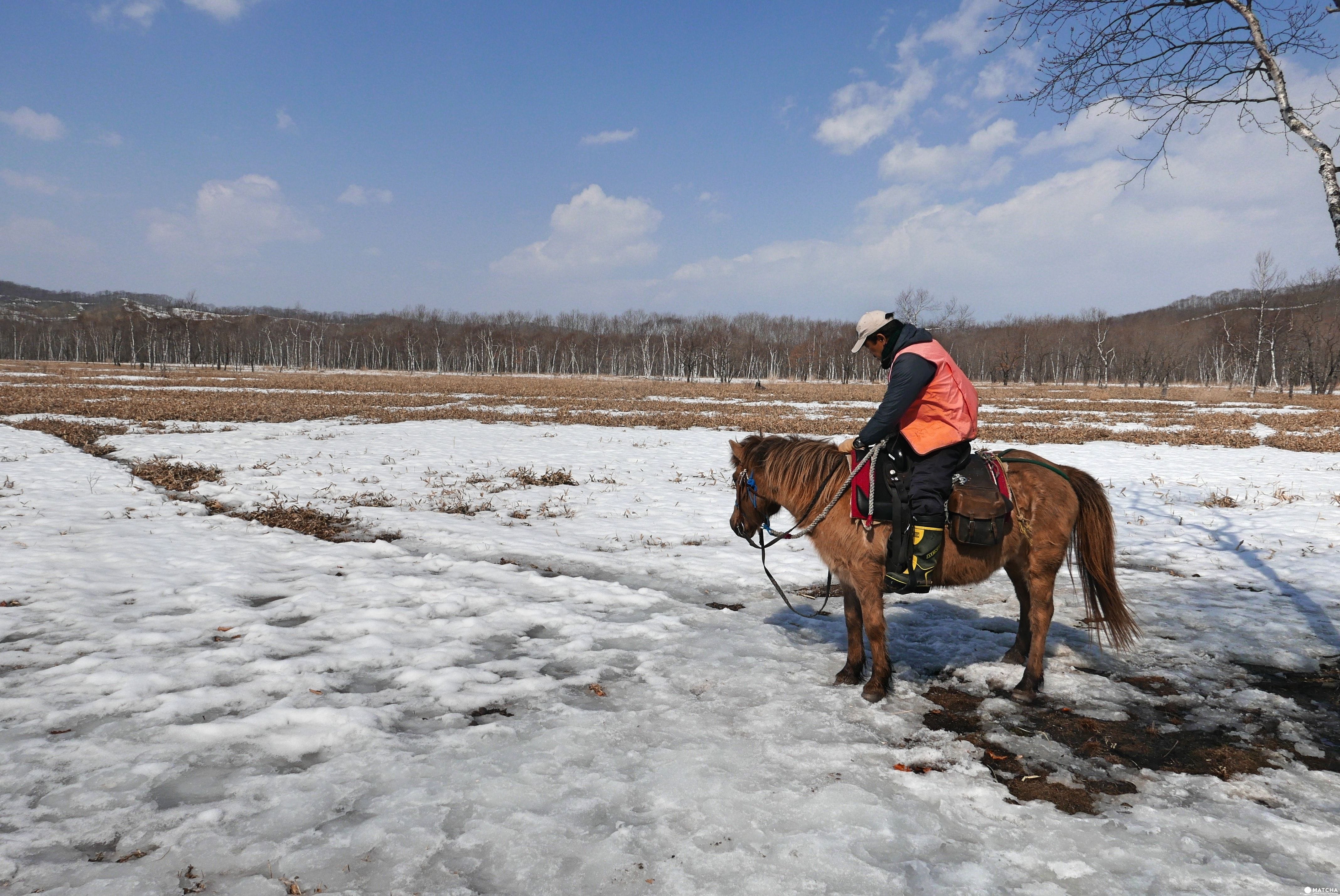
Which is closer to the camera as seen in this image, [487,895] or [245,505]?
[487,895]

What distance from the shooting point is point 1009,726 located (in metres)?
4.50

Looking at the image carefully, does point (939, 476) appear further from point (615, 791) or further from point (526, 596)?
point (526, 596)

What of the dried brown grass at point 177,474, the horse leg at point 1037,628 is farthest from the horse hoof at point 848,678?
the dried brown grass at point 177,474

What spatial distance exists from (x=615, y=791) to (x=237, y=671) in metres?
3.49

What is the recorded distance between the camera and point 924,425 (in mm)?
4957

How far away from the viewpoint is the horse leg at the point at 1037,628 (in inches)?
196

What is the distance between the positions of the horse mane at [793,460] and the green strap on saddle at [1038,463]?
150 cm

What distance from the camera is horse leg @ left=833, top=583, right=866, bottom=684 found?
5.18 m

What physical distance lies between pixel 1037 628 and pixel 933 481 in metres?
1.62

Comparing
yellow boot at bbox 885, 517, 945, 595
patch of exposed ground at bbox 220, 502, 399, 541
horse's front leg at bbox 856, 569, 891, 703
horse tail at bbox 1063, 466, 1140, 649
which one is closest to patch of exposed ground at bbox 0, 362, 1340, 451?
patch of exposed ground at bbox 220, 502, 399, 541

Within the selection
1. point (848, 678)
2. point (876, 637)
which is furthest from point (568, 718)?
point (876, 637)

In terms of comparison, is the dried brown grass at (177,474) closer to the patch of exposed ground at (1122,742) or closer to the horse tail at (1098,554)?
the patch of exposed ground at (1122,742)

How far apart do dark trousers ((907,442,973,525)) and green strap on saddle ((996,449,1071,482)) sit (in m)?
0.71

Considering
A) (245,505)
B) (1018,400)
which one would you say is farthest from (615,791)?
(1018,400)
